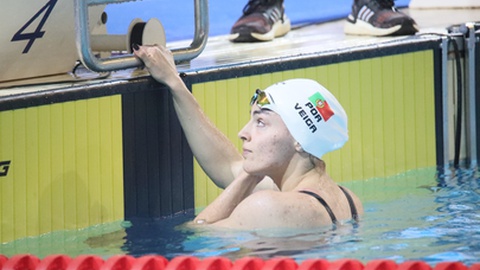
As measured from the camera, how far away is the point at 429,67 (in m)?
5.46

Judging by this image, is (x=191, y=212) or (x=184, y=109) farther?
(x=191, y=212)

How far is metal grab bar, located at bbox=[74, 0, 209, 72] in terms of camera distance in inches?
163

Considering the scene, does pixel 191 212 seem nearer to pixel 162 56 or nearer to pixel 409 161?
pixel 162 56

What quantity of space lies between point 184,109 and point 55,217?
605 mm

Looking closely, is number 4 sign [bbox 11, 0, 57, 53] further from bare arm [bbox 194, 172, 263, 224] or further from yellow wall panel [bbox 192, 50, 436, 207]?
bare arm [bbox 194, 172, 263, 224]

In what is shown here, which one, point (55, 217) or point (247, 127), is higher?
point (247, 127)

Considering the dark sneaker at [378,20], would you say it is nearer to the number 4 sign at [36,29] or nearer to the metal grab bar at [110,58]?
the metal grab bar at [110,58]

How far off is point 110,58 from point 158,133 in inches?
13.5

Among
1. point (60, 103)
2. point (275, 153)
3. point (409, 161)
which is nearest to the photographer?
point (275, 153)

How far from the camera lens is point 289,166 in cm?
393

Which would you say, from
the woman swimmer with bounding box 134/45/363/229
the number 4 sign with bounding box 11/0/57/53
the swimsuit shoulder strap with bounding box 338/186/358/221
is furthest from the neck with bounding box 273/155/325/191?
the number 4 sign with bounding box 11/0/57/53

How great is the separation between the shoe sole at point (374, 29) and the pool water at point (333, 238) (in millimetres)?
1066

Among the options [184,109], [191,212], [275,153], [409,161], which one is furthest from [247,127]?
[409,161]

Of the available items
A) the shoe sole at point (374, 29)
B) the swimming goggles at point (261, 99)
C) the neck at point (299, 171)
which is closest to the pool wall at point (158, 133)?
the shoe sole at point (374, 29)
